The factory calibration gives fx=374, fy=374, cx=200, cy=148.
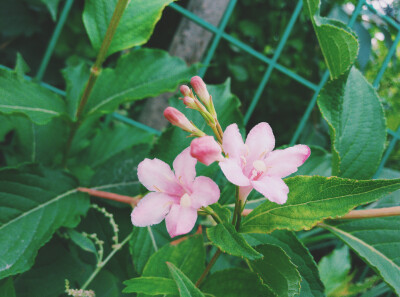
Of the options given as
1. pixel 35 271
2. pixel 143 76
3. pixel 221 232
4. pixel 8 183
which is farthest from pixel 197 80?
pixel 35 271

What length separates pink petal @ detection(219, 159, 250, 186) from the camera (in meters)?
0.46

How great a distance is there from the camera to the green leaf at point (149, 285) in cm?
49

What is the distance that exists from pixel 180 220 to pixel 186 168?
8 cm

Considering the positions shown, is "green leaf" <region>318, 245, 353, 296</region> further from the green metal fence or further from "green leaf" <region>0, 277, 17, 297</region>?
"green leaf" <region>0, 277, 17, 297</region>

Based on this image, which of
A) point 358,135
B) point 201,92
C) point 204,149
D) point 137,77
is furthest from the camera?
point 137,77

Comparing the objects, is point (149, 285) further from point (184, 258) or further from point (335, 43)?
point (335, 43)

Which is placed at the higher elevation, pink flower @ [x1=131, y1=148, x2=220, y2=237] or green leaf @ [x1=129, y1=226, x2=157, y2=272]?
pink flower @ [x1=131, y1=148, x2=220, y2=237]

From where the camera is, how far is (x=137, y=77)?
35.1 inches

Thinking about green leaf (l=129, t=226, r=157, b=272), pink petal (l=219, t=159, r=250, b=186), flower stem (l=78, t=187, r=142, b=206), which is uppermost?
pink petal (l=219, t=159, r=250, b=186)

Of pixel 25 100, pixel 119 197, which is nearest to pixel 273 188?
pixel 119 197

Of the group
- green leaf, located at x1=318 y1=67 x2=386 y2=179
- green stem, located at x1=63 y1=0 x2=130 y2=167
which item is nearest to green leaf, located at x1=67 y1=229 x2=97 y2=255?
green stem, located at x1=63 y1=0 x2=130 y2=167

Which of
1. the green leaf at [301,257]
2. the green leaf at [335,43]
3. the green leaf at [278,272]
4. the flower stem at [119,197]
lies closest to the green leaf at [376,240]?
the green leaf at [301,257]

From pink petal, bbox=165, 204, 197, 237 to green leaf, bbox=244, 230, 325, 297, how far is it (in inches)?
7.2

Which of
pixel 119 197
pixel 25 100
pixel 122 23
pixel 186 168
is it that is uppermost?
pixel 122 23
